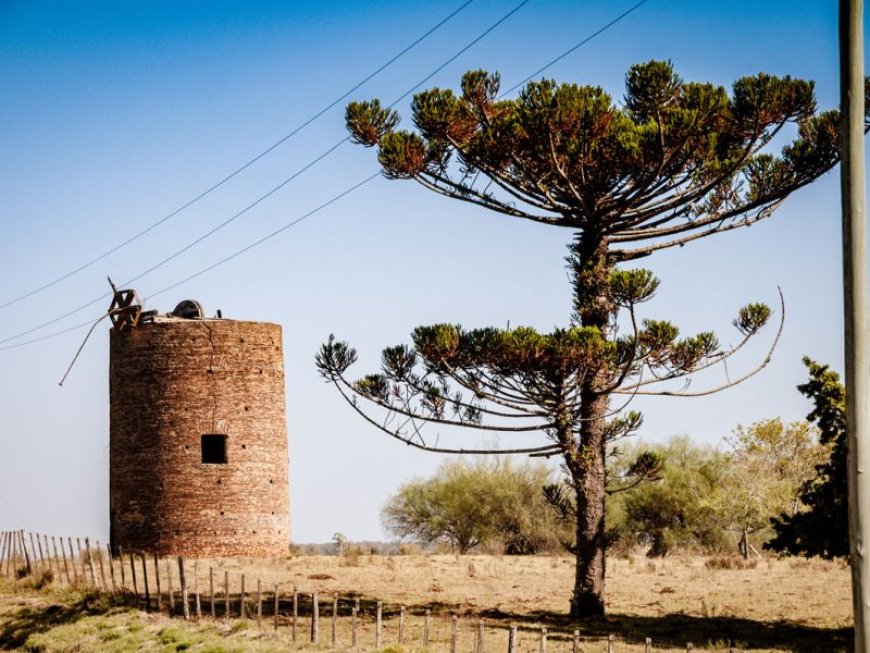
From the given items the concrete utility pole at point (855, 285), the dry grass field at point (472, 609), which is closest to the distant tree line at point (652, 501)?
the dry grass field at point (472, 609)

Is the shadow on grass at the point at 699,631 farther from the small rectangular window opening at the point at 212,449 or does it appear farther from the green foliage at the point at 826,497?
the small rectangular window opening at the point at 212,449

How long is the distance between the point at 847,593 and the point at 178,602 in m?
11.8

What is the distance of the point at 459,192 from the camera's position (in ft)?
61.4

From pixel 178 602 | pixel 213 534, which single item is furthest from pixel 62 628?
pixel 213 534

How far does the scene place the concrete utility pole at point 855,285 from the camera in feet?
20.6

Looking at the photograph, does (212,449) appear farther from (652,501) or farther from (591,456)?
(652,501)

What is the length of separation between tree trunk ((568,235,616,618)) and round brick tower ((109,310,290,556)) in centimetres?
1070

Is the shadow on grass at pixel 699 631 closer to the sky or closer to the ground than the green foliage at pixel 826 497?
closer to the ground

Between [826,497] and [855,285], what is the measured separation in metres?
10.1

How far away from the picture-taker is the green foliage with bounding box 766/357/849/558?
1535 cm

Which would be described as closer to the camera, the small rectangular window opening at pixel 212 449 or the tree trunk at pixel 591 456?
the tree trunk at pixel 591 456

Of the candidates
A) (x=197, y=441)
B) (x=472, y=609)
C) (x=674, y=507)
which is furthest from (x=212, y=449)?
(x=674, y=507)

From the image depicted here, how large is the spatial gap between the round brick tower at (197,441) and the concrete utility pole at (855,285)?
2108cm

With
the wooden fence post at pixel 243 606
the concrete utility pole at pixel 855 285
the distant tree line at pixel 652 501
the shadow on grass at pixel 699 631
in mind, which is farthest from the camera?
the distant tree line at pixel 652 501
